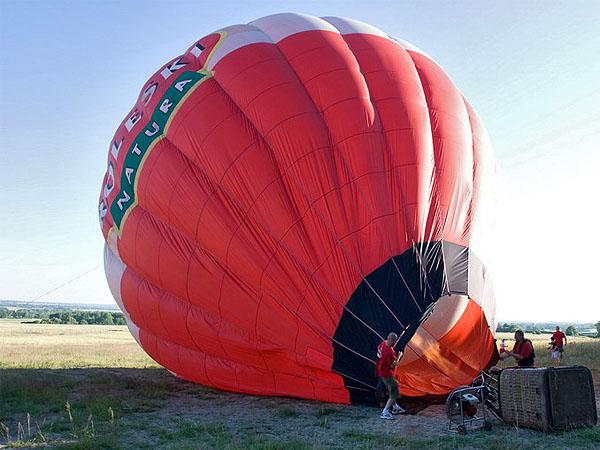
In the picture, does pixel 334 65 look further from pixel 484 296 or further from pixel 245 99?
pixel 484 296

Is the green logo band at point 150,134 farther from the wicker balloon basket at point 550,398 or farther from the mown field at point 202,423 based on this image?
the wicker balloon basket at point 550,398

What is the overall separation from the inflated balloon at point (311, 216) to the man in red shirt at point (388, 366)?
0.47 ft

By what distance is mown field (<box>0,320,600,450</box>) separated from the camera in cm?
525

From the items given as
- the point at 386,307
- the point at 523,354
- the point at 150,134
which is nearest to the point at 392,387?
the point at 386,307

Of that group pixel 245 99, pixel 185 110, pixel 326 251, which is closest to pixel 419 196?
pixel 326 251

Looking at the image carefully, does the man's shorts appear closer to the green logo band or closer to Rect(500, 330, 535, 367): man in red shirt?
Rect(500, 330, 535, 367): man in red shirt

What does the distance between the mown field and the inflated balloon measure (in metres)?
0.41

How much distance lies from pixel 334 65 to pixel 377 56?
720 mm

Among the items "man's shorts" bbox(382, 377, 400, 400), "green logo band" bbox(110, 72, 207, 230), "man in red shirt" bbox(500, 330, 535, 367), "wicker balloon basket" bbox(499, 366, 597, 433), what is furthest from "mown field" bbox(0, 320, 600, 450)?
"green logo band" bbox(110, 72, 207, 230)

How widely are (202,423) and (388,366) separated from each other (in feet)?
7.69

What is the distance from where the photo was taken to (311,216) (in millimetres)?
6566

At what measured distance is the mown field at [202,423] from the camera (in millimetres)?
5250

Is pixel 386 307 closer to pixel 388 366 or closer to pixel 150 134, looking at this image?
pixel 388 366

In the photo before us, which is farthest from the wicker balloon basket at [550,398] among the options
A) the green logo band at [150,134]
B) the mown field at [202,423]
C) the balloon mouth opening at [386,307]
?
the green logo band at [150,134]
